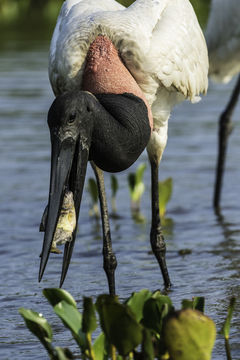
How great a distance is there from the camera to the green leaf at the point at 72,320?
3490mm

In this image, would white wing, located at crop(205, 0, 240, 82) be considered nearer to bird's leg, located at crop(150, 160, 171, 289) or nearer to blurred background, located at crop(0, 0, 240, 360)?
blurred background, located at crop(0, 0, 240, 360)

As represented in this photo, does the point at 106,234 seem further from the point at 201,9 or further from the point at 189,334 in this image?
the point at 201,9

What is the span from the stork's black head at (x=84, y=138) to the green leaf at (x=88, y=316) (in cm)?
68

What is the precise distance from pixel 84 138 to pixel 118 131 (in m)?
0.27

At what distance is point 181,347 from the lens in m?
3.34

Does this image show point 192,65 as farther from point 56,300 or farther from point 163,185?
point 56,300

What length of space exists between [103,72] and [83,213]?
3.06m

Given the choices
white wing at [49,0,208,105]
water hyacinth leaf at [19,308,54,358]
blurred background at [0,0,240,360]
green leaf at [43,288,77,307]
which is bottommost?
blurred background at [0,0,240,360]

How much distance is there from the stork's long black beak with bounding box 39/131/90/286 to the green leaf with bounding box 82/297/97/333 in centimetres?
67

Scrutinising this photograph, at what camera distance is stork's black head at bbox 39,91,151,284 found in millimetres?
4246

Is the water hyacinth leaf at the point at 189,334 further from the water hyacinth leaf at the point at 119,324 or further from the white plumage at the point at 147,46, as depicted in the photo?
the white plumage at the point at 147,46

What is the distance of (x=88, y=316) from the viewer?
11.2ft

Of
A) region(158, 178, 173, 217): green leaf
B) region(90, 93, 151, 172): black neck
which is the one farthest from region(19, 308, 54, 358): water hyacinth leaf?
region(158, 178, 173, 217): green leaf

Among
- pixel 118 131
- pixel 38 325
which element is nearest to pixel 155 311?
pixel 38 325
